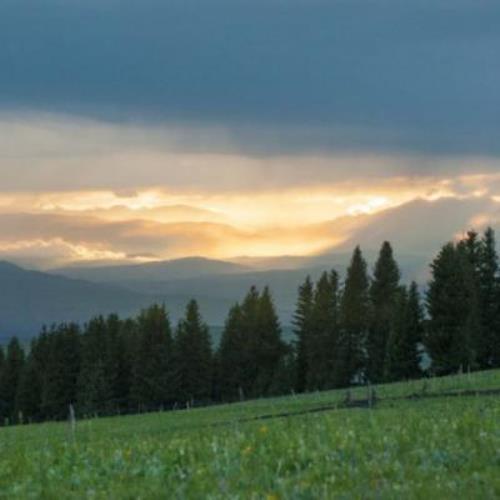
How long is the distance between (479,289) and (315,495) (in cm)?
8905

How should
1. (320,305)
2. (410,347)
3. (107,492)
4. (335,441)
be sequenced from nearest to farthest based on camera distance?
1. (107,492)
2. (335,441)
3. (410,347)
4. (320,305)

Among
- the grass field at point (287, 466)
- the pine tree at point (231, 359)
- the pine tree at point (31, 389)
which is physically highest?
the grass field at point (287, 466)

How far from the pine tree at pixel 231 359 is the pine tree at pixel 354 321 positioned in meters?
12.7

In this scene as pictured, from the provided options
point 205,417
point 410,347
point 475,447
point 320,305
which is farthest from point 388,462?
point 320,305

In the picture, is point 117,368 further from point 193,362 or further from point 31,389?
point 31,389

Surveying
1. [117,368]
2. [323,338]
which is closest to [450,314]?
[323,338]

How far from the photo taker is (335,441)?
16.5 metres

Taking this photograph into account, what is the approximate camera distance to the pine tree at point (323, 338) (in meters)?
106

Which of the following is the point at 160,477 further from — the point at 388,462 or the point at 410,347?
the point at 410,347

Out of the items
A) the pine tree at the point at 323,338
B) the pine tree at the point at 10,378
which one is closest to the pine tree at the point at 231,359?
the pine tree at the point at 323,338

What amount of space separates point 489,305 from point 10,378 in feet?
209

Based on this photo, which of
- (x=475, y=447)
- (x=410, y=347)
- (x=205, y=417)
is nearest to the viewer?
(x=475, y=447)

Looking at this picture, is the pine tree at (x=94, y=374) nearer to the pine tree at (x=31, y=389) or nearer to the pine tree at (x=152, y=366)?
the pine tree at (x=152, y=366)

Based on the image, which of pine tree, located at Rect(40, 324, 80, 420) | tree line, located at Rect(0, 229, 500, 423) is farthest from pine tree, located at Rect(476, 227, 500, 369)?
pine tree, located at Rect(40, 324, 80, 420)
